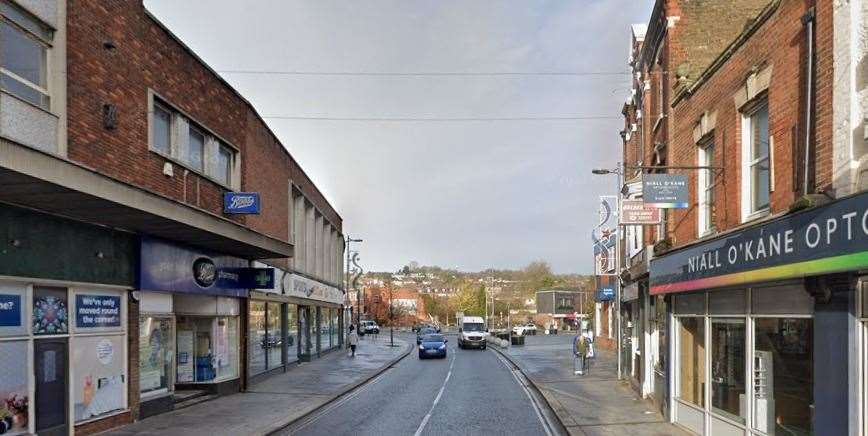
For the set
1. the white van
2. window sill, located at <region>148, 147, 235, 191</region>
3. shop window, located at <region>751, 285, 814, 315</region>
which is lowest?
the white van

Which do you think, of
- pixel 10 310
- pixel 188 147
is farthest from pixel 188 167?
pixel 10 310

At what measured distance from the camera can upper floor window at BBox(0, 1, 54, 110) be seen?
10.7m

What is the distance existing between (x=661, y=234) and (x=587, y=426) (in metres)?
5.16

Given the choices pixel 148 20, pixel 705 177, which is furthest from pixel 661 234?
pixel 148 20

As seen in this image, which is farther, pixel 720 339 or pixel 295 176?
pixel 295 176

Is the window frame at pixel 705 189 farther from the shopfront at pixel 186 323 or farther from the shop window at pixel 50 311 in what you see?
the shop window at pixel 50 311

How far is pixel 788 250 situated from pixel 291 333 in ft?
83.4

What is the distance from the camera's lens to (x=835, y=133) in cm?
821

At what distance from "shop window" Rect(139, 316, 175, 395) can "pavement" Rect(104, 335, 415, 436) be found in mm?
742

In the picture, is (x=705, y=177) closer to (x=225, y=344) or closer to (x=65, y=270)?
(x=65, y=270)

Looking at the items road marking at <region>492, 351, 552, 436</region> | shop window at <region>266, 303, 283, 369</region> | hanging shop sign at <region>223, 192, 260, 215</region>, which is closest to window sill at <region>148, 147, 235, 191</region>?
hanging shop sign at <region>223, 192, 260, 215</region>

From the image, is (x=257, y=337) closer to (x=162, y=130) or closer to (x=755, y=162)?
(x=162, y=130)

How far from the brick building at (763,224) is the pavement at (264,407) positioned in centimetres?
835

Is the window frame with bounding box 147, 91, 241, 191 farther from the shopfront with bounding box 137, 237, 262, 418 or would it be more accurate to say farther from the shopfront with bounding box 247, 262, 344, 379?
the shopfront with bounding box 247, 262, 344, 379
